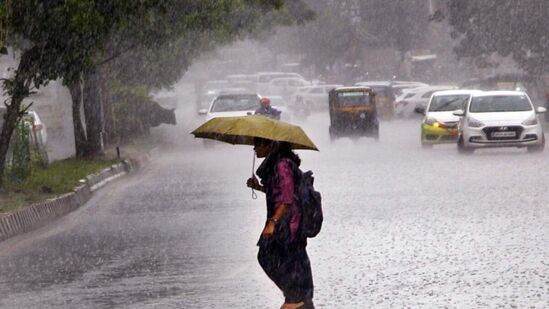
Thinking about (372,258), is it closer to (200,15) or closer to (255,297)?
(255,297)

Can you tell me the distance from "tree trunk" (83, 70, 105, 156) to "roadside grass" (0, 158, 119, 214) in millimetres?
2034

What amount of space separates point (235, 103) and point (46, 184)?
20.1m

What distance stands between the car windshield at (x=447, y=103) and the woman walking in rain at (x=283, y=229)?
26.9 meters

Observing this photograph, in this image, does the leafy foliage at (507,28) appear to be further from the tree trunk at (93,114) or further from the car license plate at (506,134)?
the tree trunk at (93,114)

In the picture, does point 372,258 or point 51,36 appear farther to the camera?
point 51,36

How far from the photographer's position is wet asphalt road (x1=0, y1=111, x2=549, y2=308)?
11055mm

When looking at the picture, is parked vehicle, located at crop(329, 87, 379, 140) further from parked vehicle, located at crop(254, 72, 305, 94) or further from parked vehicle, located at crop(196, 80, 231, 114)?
parked vehicle, located at crop(254, 72, 305, 94)

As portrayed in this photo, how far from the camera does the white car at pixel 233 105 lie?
40.8m

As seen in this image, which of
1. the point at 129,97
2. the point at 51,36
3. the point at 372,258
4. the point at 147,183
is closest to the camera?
the point at 372,258

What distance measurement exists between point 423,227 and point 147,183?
10.7 metres

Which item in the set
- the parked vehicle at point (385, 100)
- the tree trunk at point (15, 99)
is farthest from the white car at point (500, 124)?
the parked vehicle at point (385, 100)

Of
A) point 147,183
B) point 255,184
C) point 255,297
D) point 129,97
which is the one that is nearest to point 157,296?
point 255,297

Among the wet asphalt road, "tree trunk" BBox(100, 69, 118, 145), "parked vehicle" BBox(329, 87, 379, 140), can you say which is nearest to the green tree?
the wet asphalt road

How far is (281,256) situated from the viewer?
29.2 ft
